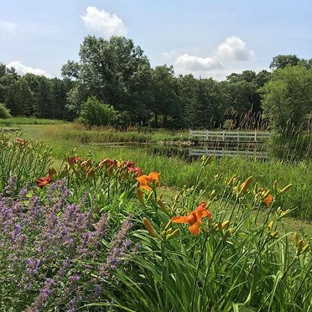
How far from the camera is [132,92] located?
39.5 m

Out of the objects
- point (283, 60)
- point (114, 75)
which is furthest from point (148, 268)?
point (283, 60)

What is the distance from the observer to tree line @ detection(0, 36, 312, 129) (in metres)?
24.0

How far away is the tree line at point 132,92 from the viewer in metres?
24.0

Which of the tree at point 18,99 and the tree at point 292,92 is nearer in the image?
the tree at point 292,92

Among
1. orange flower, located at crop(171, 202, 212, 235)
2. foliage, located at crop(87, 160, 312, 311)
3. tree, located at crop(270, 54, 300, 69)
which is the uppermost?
tree, located at crop(270, 54, 300, 69)

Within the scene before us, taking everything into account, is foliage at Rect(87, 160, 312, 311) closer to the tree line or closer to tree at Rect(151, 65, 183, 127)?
the tree line

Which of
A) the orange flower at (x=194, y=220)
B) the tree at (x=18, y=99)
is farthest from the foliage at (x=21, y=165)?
the tree at (x=18, y=99)

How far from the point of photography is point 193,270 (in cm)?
168

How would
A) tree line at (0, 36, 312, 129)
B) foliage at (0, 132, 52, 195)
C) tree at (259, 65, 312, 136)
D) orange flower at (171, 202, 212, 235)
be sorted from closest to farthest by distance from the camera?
orange flower at (171, 202, 212, 235), foliage at (0, 132, 52, 195), tree at (259, 65, 312, 136), tree line at (0, 36, 312, 129)

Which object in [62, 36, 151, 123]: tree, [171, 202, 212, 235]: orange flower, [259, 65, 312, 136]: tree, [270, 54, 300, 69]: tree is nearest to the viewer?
[171, 202, 212, 235]: orange flower

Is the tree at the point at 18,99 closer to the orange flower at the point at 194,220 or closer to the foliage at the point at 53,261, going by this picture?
the foliage at the point at 53,261

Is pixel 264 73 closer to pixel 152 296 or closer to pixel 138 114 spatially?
pixel 138 114

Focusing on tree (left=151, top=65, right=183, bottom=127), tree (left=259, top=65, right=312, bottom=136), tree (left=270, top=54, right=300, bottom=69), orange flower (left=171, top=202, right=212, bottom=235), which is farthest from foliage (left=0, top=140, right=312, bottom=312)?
tree (left=270, top=54, right=300, bottom=69)

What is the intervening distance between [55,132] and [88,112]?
9482 millimetres
